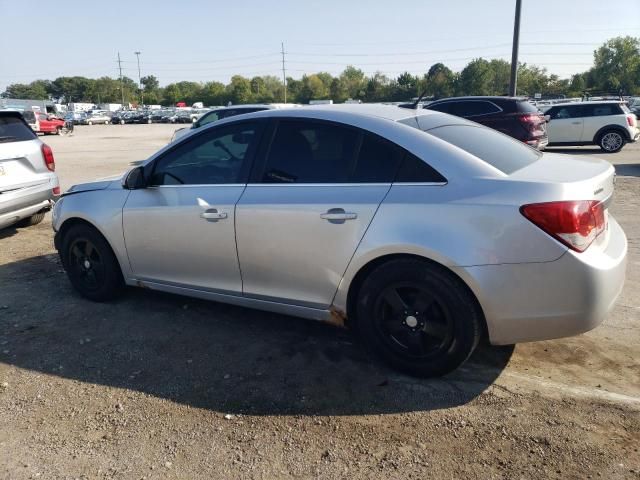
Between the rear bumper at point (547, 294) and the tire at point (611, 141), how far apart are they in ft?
51.4

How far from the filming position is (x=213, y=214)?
12.4ft

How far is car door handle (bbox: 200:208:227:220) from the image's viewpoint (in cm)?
374

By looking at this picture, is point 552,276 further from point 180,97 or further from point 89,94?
point 89,94

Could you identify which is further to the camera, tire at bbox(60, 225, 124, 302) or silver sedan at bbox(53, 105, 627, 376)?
tire at bbox(60, 225, 124, 302)

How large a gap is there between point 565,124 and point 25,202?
15.9m

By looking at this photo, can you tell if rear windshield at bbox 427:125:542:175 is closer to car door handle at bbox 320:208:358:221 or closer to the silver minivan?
car door handle at bbox 320:208:358:221

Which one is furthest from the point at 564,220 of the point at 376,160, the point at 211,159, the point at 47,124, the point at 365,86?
the point at 365,86

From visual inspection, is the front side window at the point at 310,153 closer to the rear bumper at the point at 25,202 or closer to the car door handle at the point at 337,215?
the car door handle at the point at 337,215

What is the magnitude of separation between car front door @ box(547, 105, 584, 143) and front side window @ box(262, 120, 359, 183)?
15.7 meters

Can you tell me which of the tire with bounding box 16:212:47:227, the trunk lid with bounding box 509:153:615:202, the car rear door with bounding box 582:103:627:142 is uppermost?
the trunk lid with bounding box 509:153:615:202

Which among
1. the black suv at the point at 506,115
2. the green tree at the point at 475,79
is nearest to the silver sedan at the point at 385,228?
the black suv at the point at 506,115

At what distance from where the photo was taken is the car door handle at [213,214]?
12.3 ft

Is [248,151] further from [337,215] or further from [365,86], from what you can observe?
[365,86]

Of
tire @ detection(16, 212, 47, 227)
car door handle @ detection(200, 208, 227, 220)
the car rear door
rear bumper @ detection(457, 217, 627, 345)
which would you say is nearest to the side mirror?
car door handle @ detection(200, 208, 227, 220)
